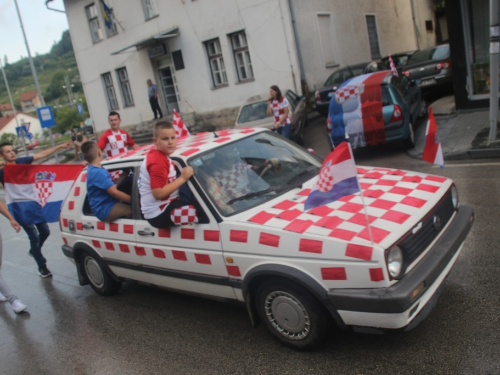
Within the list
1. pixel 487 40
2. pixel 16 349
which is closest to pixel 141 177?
pixel 16 349

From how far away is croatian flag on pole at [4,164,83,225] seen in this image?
6227 millimetres

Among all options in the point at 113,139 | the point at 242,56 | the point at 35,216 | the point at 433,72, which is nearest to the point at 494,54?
the point at 433,72

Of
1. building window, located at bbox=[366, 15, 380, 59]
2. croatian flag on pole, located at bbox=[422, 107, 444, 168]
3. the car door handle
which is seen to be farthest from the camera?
building window, located at bbox=[366, 15, 380, 59]

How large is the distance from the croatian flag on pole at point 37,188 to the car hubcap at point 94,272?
3.72 feet

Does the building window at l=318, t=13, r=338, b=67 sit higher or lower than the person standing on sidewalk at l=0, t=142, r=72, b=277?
higher

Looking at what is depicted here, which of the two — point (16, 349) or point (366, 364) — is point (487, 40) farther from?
point (16, 349)

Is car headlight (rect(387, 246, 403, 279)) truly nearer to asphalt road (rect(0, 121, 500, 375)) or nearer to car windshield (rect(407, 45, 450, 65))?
asphalt road (rect(0, 121, 500, 375))

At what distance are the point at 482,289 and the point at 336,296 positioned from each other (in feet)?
5.37

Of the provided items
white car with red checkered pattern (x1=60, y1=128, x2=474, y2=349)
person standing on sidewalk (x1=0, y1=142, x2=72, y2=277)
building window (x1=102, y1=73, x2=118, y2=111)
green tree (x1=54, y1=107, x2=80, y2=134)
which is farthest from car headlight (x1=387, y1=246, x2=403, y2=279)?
green tree (x1=54, y1=107, x2=80, y2=134)

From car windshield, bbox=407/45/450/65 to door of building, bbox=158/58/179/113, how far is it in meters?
11.5

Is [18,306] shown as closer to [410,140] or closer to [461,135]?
[410,140]

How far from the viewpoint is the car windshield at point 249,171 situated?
3.92 meters

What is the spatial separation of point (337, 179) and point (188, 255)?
151 centimetres

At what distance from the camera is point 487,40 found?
11.9 metres
